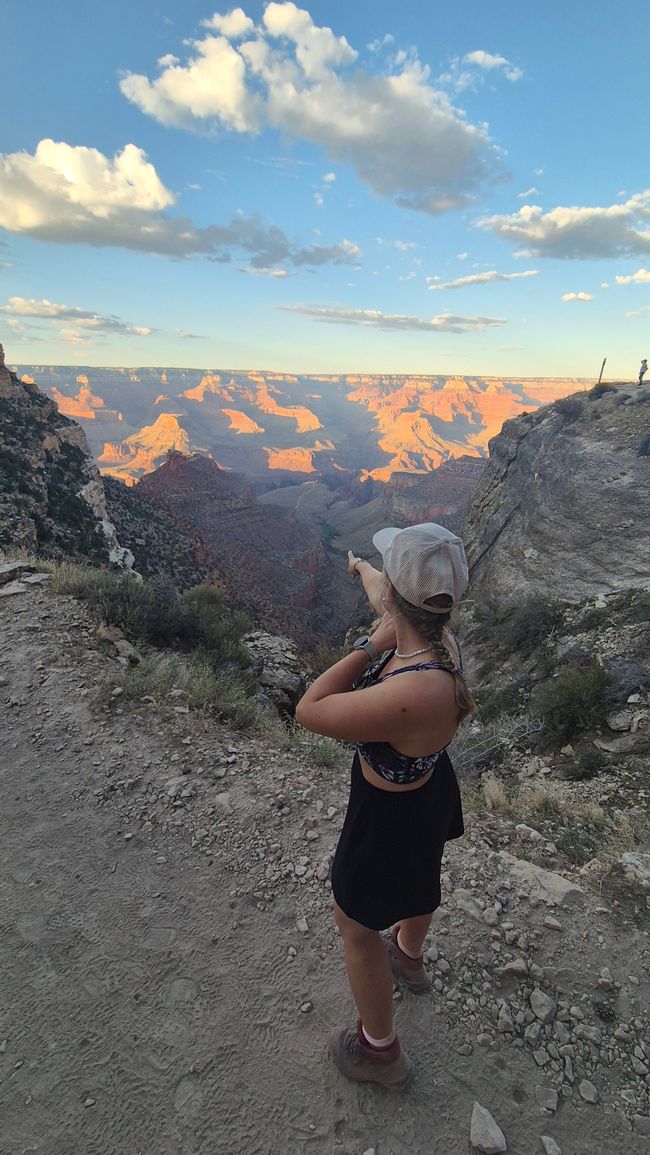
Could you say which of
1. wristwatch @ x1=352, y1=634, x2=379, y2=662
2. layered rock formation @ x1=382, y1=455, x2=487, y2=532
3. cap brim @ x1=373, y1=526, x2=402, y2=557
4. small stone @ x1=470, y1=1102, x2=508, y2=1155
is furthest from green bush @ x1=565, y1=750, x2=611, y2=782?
layered rock formation @ x1=382, y1=455, x2=487, y2=532

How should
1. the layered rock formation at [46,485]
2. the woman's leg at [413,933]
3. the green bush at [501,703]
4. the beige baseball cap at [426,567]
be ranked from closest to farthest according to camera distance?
the beige baseball cap at [426,567], the woman's leg at [413,933], the green bush at [501,703], the layered rock formation at [46,485]

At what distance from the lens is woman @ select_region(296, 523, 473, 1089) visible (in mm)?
1537

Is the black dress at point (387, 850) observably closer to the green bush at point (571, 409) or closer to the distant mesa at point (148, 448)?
the green bush at point (571, 409)

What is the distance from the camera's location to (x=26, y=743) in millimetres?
4164

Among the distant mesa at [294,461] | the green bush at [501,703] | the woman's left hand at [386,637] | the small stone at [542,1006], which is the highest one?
the woman's left hand at [386,637]

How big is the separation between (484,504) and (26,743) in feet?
76.9

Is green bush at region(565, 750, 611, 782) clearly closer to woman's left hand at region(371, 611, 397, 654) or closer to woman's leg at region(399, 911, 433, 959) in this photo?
woman's leg at region(399, 911, 433, 959)

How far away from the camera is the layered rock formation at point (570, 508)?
15.3 m

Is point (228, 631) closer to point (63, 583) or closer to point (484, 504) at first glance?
point (63, 583)

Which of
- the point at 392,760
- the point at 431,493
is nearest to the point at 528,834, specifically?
Result: the point at 392,760

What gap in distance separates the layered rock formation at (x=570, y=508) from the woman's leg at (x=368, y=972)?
13896mm

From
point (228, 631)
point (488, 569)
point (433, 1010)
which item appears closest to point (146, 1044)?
point (433, 1010)

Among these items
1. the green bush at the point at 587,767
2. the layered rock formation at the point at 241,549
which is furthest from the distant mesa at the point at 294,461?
the green bush at the point at 587,767

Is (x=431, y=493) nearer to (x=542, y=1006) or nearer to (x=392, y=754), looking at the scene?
(x=542, y=1006)
